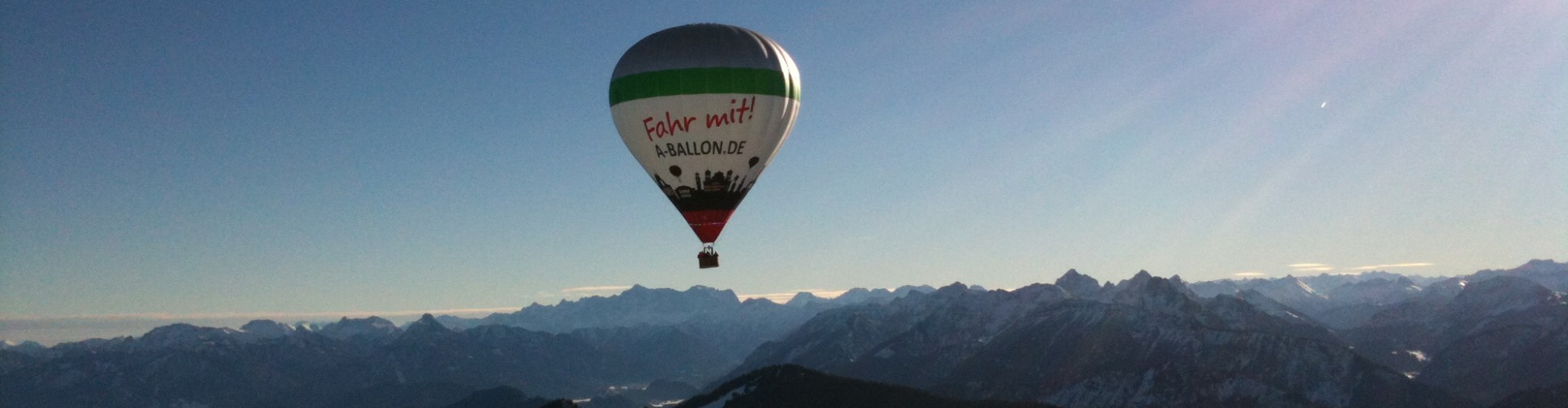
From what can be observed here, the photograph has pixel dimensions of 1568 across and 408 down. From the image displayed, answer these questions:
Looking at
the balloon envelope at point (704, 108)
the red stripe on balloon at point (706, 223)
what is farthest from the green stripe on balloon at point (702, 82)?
the red stripe on balloon at point (706, 223)

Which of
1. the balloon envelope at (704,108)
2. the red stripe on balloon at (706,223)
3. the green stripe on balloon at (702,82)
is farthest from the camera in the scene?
the red stripe on balloon at (706,223)

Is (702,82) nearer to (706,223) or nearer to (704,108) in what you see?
(704,108)

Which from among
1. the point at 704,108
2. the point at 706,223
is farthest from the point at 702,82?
the point at 706,223

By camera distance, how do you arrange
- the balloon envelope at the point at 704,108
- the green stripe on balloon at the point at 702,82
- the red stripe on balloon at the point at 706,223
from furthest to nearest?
the red stripe on balloon at the point at 706,223 → the balloon envelope at the point at 704,108 → the green stripe on balloon at the point at 702,82

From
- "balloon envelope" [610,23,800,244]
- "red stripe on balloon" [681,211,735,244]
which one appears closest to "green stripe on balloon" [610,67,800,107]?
"balloon envelope" [610,23,800,244]

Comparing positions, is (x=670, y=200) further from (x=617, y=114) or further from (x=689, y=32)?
(x=689, y=32)

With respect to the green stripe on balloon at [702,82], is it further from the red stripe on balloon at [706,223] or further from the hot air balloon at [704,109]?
the red stripe on balloon at [706,223]

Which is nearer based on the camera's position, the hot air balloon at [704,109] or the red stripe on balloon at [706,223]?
the hot air balloon at [704,109]
